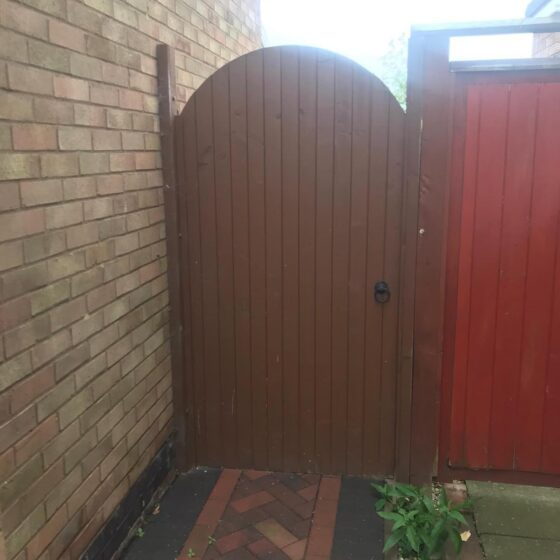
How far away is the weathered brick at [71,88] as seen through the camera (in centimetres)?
208

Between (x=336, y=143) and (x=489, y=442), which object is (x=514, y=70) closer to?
(x=336, y=143)

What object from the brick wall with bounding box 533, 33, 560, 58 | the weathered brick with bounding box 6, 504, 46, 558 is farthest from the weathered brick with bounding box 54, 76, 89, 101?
the brick wall with bounding box 533, 33, 560, 58

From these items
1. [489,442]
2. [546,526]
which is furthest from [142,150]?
[546,526]

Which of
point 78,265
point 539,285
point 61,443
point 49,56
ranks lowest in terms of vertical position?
point 61,443

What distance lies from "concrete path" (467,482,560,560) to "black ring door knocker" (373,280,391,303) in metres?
1.08

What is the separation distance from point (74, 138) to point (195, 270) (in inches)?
44.8

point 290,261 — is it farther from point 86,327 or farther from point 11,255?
point 11,255

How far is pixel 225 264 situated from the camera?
10.3 feet

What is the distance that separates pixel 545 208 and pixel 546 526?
4.87ft

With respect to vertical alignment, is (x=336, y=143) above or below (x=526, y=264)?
above

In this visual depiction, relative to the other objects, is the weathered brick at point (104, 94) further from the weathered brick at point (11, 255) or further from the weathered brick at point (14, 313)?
the weathered brick at point (14, 313)

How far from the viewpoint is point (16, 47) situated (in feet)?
6.06

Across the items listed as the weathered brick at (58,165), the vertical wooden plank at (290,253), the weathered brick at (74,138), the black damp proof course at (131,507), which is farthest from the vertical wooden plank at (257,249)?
the weathered brick at (58,165)

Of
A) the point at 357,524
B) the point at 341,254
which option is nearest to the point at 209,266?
the point at 341,254
